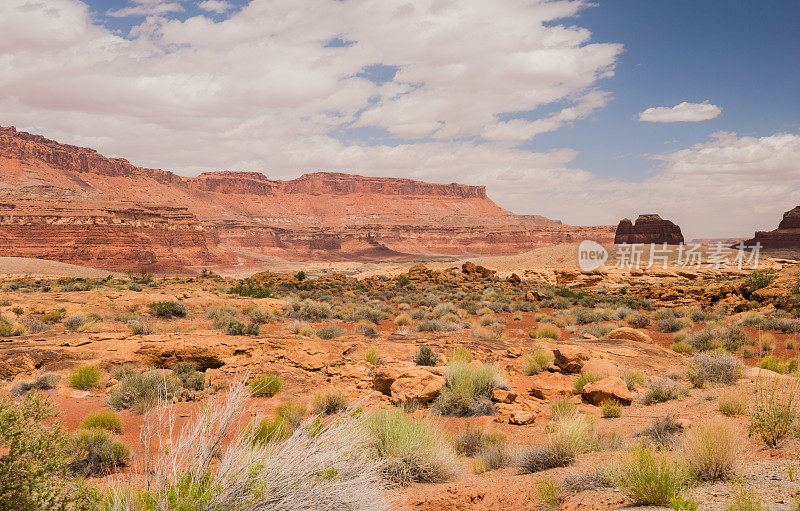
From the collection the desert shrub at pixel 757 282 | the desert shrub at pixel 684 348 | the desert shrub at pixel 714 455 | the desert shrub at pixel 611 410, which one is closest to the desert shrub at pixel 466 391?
the desert shrub at pixel 611 410

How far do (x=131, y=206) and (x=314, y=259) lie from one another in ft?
164

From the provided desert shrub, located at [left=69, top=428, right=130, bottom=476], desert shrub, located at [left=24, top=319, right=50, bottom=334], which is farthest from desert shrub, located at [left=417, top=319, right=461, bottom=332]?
desert shrub, located at [left=24, top=319, right=50, bottom=334]

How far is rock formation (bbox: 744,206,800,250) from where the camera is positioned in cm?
9931

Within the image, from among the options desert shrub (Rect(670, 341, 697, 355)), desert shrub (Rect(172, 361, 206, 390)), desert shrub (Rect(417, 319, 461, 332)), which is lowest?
desert shrub (Rect(172, 361, 206, 390))

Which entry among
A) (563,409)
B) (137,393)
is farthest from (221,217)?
(563,409)

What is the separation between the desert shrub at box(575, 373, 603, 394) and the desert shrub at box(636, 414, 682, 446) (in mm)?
2590

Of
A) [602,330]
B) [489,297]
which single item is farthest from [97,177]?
[602,330]

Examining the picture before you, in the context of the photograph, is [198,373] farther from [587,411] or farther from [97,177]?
[97,177]

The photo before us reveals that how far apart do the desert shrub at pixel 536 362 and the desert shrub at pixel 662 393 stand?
2437mm

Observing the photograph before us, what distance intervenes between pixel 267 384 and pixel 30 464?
5168 millimetres

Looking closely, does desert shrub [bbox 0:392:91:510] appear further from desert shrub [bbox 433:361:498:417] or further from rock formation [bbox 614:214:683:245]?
rock formation [bbox 614:214:683:245]

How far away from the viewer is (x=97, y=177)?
11600 centimetres

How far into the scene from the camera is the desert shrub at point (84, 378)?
7.64m

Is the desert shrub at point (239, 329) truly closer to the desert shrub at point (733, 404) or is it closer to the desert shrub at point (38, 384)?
the desert shrub at point (38, 384)
